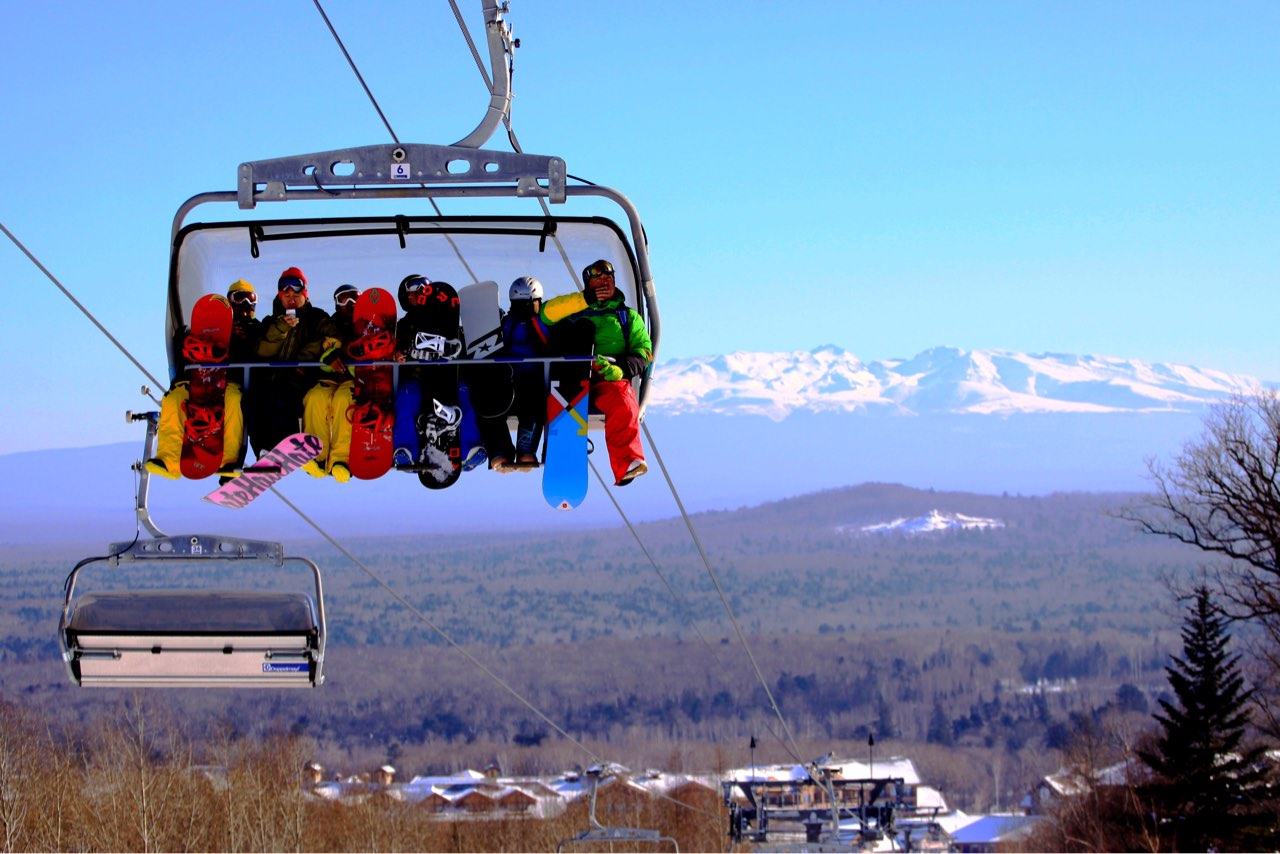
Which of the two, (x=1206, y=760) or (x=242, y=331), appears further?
(x=1206, y=760)

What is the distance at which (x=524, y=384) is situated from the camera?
10.1m

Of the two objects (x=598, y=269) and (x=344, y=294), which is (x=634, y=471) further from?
(x=344, y=294)

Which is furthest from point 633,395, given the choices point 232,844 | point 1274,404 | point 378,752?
point 378,752

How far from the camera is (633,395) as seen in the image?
33.5 feet

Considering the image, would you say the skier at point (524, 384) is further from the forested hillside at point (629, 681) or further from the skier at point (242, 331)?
the forested hillside at point (629, 681)

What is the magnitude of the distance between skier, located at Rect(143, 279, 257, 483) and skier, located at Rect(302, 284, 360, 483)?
0.42 meters

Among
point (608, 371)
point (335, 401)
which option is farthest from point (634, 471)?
point (335, 401)

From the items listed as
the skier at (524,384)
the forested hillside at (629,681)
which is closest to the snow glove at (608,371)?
the skier at (524,384)

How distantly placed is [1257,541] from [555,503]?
853 inches

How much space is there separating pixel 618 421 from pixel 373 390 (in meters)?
1.50

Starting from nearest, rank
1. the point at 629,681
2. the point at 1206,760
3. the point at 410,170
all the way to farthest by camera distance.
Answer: the point at 410,170 → the point at 1206,760 → the point at 629,681

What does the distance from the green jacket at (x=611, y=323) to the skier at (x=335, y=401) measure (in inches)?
48.4

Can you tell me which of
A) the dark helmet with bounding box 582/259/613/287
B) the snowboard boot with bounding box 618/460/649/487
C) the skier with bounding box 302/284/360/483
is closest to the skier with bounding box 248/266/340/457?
the skier with bounding box 302/284/360/483

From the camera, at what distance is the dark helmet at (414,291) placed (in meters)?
10.1
